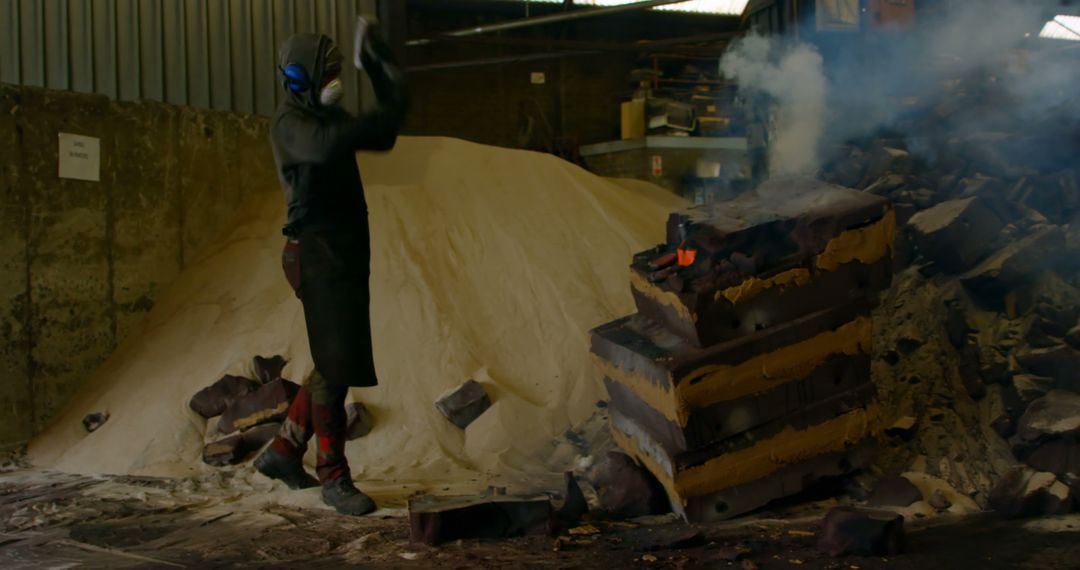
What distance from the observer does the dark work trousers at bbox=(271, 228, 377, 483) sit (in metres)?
3.73

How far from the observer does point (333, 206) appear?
146 inches

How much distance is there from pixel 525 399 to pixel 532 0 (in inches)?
375

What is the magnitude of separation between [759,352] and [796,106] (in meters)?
3.42

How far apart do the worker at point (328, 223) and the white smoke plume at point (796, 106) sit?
136 inches

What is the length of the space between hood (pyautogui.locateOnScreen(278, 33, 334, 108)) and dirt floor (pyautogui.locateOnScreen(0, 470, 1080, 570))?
1.68 meters

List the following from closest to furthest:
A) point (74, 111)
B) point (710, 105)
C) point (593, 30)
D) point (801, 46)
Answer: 1. point (74, 111)
2. point (801, 46)
3. point (710, 105)
4. point (593, 30)

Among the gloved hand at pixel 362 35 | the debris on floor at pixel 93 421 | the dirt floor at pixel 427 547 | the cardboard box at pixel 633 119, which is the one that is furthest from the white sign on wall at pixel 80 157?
the cardboard box at pixel 633 119

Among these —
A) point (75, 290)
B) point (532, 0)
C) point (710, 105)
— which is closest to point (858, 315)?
point (75, 290)

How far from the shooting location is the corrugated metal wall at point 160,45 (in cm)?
627

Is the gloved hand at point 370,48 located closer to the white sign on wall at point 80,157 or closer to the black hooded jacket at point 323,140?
the black hooded jacket at point 323,140

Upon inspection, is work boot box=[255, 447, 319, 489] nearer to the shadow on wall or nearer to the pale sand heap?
the pale sand heap

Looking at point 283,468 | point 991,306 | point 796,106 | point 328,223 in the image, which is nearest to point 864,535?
point 991,306

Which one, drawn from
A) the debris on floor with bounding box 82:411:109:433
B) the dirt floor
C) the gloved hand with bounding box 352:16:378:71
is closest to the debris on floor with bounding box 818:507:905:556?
the dirt floor

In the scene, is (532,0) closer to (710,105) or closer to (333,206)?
(710,105)
